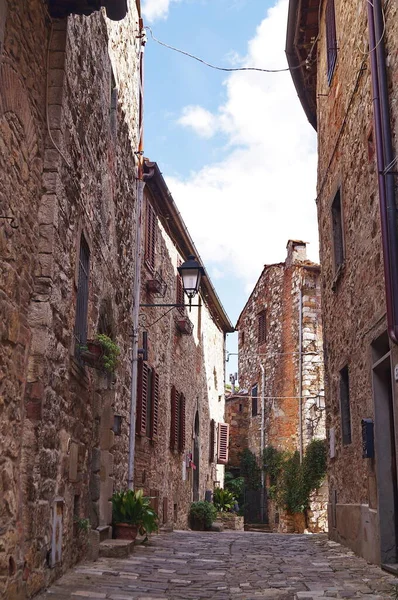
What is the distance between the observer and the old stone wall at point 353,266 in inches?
281

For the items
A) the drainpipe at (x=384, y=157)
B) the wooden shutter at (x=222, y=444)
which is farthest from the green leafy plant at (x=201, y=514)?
the drainpipe at (x=384, y=157)

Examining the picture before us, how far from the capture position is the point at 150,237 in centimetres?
1283

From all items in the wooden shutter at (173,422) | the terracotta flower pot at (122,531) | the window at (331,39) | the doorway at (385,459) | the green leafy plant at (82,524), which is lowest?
the terracotta flower pot at (122,531)

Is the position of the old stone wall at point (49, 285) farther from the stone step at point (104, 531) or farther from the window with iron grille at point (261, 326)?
the window with iron grille at point (261, 326)

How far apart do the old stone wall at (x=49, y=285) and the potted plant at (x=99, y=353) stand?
14cm

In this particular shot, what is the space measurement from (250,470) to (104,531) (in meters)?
17.4

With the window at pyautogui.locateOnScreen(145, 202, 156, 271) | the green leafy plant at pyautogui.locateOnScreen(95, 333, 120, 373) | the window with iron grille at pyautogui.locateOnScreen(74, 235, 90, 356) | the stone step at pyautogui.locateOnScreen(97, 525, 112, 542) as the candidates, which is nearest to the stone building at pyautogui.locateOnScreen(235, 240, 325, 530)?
the window at pyautogui.locateOnScreen(145, 202, 156, 271)

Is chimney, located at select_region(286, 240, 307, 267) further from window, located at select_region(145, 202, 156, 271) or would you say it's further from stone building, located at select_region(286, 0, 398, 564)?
stone building, located at select_region(286, 0, 398, 564)

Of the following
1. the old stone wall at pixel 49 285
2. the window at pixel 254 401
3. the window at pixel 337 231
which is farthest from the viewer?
the window at pixel 254 401

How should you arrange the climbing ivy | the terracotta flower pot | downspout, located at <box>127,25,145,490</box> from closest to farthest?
the terracotta flower pot → downspout, located at <box>127,25,145,490</box> → the climbing ivy

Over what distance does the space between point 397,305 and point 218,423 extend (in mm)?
17190

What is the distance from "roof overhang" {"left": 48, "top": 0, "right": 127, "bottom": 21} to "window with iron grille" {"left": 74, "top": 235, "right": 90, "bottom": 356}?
83.0 inches

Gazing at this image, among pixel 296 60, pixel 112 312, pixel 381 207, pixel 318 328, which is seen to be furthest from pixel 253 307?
pixel 381 207

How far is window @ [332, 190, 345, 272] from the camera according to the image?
9758 millimetres
